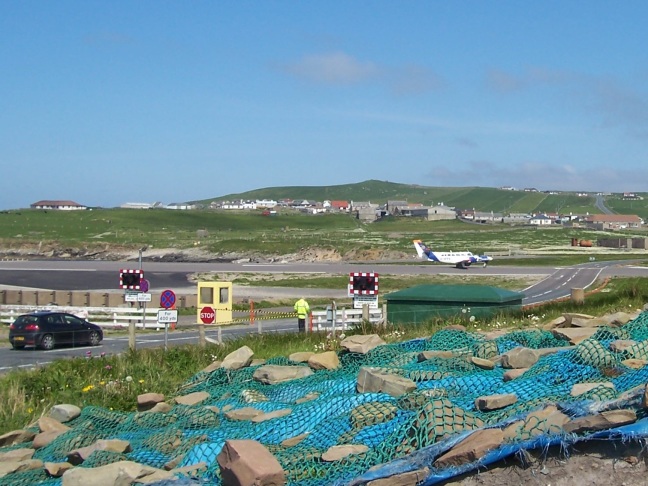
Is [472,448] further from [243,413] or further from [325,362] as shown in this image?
[325,362]

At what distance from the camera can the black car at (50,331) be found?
1130 inches

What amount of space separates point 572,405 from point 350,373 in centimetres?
473

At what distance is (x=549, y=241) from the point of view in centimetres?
13788

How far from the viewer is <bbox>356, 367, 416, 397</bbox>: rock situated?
9.64m

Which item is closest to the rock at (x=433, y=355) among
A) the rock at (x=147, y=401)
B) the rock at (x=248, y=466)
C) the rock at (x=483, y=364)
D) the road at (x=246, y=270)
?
the rock at (x=483, y=364)

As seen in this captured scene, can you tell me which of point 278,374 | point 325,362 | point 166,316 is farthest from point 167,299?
point 278,374

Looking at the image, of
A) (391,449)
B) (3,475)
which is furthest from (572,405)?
(3,475)

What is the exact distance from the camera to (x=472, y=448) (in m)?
7.14

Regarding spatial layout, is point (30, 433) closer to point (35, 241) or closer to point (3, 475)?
point (3, 475)

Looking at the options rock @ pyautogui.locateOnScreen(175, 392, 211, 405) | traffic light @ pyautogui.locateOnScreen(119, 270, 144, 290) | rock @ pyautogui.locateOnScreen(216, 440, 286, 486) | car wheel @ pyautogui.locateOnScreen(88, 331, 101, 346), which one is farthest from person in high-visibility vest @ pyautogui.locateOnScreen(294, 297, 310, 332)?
rock @ pyautogui.locateOnScreen(216, 440, 286, 486)

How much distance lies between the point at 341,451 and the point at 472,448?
1.34 m

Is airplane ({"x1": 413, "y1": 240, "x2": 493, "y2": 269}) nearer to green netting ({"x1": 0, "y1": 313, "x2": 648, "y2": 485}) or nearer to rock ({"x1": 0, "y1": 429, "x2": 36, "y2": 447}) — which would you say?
green netting ({"x1": 0, "y1": 313, "x2": 648, "y2": 485})

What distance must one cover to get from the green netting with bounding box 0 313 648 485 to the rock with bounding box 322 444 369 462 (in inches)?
2.7

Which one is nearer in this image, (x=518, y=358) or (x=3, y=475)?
(x=3, y=475)
